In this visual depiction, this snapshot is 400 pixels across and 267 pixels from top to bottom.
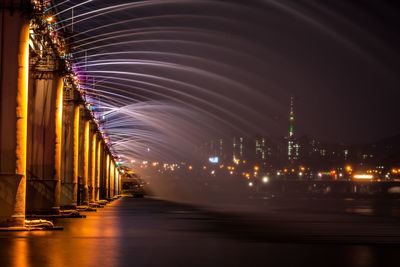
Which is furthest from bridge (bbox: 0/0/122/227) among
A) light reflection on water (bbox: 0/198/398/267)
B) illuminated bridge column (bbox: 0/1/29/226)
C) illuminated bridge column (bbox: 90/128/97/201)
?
light reflection on water (bbox: 0/198/398/267)

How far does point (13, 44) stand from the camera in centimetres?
3281

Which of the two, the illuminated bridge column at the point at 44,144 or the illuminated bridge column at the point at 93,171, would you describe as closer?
the illuminated bridge column at the point at 44,144

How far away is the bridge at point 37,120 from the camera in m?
32.7

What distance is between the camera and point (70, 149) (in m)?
62.7

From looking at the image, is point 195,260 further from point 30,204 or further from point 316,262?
point 30,204

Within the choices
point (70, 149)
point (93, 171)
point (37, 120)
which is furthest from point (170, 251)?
point (93, 171)

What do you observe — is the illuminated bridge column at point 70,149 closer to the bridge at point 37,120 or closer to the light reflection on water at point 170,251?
the bridge at point 37,120

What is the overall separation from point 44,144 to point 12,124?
16786 mm

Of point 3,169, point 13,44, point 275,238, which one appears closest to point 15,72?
point 13,44

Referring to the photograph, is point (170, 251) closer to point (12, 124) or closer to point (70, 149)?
point (12, 124)

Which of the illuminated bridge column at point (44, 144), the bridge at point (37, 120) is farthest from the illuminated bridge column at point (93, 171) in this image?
the illuminated bridge column at point (44, 144)

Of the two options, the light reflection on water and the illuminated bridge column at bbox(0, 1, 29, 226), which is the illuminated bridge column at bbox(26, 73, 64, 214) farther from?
the light reflection on water

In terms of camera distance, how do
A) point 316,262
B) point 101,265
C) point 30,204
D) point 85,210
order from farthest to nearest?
point 85,210 → point 30,204 → point 316,262 → point 101,265

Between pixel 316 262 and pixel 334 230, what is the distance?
15865mm
